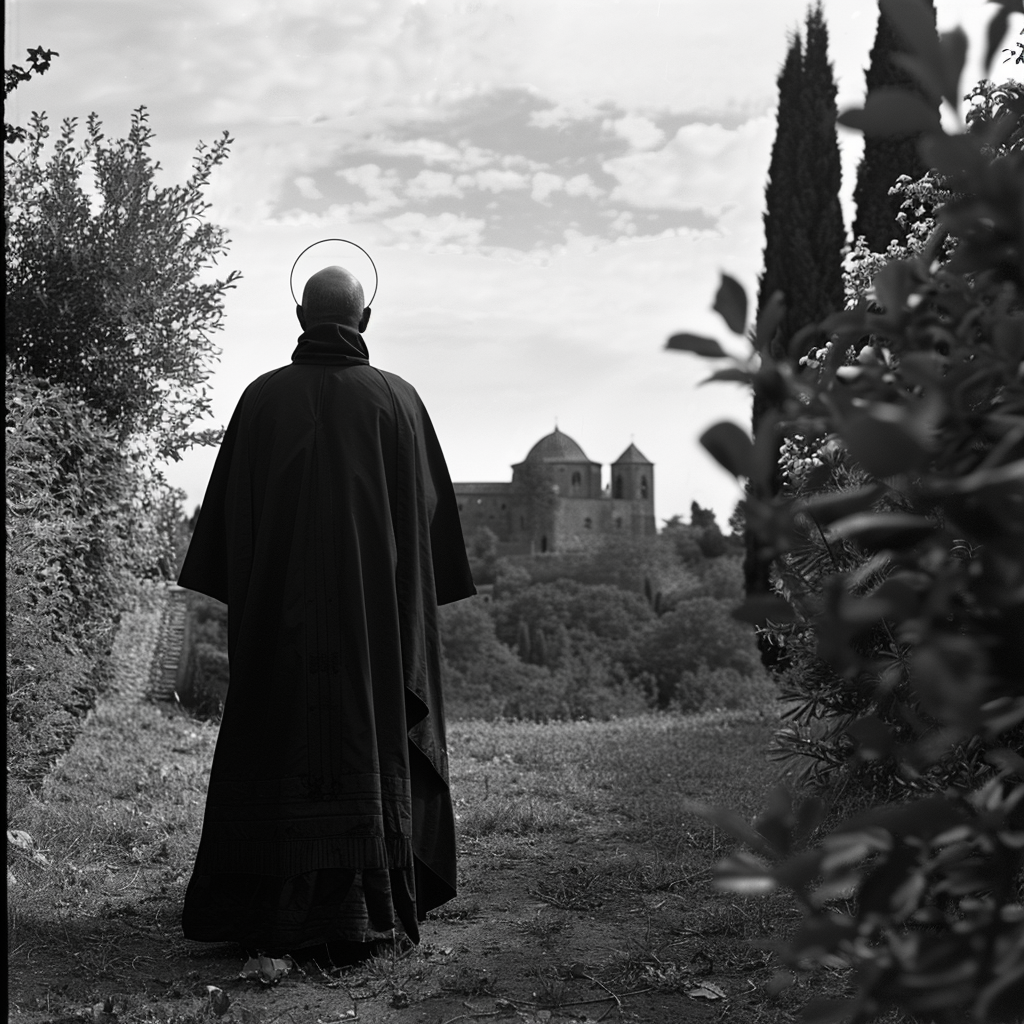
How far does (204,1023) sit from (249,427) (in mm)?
1934

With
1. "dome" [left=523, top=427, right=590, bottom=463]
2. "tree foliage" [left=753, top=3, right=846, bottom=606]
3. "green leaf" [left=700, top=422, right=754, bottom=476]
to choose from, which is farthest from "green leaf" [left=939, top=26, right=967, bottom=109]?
"dome" [left=523, top=427, right=590, bottom=463]

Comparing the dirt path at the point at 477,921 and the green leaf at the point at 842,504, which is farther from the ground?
the green leaf at the point at 842,504

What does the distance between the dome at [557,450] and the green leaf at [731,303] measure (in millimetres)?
78620

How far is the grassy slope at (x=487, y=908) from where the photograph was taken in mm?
3236

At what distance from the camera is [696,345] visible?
3.51ft

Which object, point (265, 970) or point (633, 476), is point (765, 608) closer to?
point (265, 970)

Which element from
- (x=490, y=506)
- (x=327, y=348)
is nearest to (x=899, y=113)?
(x=327, y=348)

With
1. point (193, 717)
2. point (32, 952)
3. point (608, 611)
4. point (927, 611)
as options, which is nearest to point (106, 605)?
point (193, 717)

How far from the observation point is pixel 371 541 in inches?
148

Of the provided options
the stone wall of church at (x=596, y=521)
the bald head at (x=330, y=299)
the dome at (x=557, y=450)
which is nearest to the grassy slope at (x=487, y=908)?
the bald head at (x=330, y=299)

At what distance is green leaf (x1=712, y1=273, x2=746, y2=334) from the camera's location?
103cm

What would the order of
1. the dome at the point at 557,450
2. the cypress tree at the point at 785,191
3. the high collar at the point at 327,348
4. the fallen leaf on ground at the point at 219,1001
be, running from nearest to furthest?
1. the fallen leaf on ground at the point at 219,1001
2. the high collar at the point at 327,348
3. the cypress tree at the point at 785,191
4. the dome at the point at 557,450

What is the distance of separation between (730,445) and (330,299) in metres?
3.21

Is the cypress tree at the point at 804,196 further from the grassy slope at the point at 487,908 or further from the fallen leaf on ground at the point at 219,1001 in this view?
the fallen leaf on ground at the point at 219,1001
